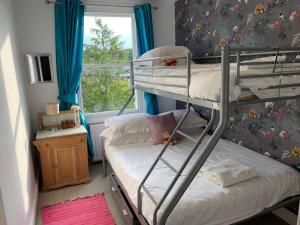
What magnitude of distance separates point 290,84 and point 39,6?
Answer: 3.11m

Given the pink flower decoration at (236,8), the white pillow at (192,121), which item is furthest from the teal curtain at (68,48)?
the pink flower decoration at (236,8)

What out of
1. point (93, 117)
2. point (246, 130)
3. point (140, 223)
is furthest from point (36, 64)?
point (246, 130)

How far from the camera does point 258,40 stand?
96.7 inches

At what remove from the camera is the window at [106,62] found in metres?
3.63

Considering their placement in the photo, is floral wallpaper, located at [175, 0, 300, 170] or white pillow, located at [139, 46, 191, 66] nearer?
floral wallpaper, located at [175, 0, 300, 170]

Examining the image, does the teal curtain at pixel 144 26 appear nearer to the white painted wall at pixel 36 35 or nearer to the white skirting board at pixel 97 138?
the white skirting board at pixel 97 138

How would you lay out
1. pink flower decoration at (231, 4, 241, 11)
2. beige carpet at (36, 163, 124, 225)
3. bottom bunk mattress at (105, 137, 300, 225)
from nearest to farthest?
bottom bunk mattress at (105, 137, 300, 225)
pink flower decoration at (231, 4, 241, 11)
beige carpet at (36, 163, 124, 225)

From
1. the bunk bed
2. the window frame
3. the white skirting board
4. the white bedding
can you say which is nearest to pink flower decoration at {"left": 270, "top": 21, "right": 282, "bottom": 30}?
the bunk bed

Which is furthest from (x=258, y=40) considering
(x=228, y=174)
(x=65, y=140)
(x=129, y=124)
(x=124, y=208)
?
(x=65, y=140)

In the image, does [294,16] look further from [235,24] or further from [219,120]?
[219,120]

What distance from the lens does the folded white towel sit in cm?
186

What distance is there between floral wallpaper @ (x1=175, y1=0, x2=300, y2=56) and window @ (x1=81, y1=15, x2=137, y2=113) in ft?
2.94

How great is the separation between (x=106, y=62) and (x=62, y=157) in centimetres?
155

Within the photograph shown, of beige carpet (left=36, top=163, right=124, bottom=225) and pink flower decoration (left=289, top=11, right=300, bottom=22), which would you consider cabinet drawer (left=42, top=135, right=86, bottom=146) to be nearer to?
beige carpet (left=36, top=163, right=124, bottom=225)
